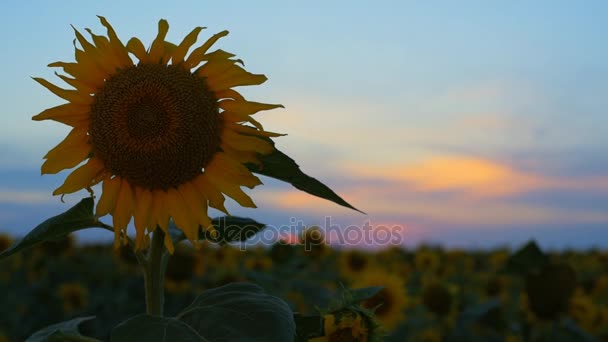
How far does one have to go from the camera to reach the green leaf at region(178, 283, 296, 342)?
1.57 meters

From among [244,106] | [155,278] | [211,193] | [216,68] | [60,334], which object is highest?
[216,68]

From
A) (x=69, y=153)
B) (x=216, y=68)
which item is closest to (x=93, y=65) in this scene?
(x=69, y=153)

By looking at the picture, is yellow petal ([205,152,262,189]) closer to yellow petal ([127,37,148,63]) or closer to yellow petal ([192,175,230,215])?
yellow petal ([192,175,230,215])

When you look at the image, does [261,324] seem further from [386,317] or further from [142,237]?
[386,317]

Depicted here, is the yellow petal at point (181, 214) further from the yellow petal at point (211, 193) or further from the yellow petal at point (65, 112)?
the yellow petal at point (65, 112)

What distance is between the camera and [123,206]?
2039 millimetres

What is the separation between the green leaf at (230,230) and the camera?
2.12 meters

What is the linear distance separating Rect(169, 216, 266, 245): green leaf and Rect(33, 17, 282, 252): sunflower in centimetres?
9

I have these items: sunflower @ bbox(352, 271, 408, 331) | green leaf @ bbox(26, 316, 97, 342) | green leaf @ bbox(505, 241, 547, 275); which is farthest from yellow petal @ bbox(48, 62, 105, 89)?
sunflower @ bbox(352, 271, 408, 331)

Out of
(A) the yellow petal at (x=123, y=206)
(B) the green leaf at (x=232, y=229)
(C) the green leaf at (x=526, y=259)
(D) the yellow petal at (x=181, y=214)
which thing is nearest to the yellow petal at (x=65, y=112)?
(A) the yellow petal at (x=123, y=206)

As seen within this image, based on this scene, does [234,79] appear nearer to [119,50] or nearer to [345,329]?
[119,50]

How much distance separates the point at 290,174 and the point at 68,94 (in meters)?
0.71

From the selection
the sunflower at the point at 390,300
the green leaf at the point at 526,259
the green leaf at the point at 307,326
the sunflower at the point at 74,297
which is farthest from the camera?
the sunflower at the point at 74,297

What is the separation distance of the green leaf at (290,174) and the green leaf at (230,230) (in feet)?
0.66
